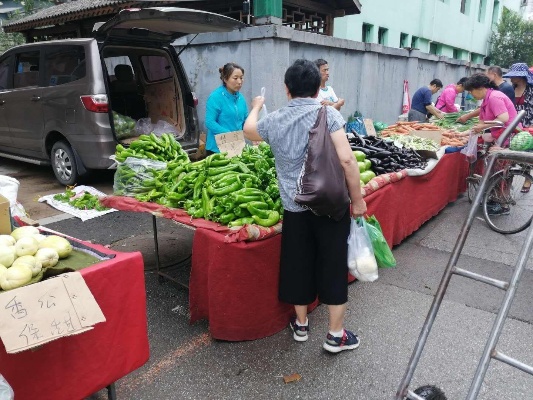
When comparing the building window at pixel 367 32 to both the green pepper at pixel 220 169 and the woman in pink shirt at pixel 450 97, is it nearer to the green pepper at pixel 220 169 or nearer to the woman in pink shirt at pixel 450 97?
the woman in pink shirt at pixel 450 97

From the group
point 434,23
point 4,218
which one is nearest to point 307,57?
point 4,218

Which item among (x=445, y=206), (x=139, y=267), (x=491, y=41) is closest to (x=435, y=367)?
(x=139, y=267)

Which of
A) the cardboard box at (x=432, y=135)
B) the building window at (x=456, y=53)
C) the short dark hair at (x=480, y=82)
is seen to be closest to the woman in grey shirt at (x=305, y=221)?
the short dark hair at (x=480, y=82)

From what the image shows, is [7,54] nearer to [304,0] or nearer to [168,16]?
[168,16]

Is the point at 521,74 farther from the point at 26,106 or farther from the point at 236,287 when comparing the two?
the point at 26,106

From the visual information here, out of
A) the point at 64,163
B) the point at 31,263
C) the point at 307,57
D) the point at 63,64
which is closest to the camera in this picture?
the point at 31,263

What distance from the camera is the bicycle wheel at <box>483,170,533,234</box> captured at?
5227 mm

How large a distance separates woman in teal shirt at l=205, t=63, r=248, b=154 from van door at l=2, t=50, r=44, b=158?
127 inches

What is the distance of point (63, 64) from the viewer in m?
5.89

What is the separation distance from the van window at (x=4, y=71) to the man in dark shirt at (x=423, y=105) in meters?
7.50

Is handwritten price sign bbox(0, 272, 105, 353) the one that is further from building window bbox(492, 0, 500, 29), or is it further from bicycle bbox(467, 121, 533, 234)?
building window bbox(492, 0, 500, 29)

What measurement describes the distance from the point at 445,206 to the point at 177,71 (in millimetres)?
4542

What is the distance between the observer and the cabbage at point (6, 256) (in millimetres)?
1790

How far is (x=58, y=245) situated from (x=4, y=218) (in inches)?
13.8
